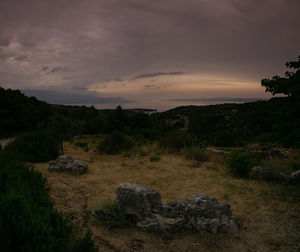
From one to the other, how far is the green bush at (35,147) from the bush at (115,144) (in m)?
2.94

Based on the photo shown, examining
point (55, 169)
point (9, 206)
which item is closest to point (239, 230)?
point (9, 206)

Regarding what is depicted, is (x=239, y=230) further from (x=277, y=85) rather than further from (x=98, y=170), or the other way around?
(x=98, y=170)

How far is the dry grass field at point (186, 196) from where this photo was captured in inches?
148

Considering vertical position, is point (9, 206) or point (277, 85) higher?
point (277, 85)

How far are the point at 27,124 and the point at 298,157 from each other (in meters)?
24.6

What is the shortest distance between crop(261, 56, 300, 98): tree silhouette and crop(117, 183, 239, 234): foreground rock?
434 cm

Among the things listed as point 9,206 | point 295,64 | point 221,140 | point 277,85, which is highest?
point 295,64

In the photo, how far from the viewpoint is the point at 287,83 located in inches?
255

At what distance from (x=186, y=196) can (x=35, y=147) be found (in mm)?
8213

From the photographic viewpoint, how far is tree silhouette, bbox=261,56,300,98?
6259 mm

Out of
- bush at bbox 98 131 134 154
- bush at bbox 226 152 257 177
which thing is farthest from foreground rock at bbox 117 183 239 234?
bush at bbox 98 131 134 154

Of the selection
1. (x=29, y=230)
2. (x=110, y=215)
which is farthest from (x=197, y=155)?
(x=29, y=230)

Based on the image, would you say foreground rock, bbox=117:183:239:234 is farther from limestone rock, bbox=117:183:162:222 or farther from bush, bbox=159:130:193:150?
bush, bbox=159:130:193:150

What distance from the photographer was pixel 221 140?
85.9 feet
